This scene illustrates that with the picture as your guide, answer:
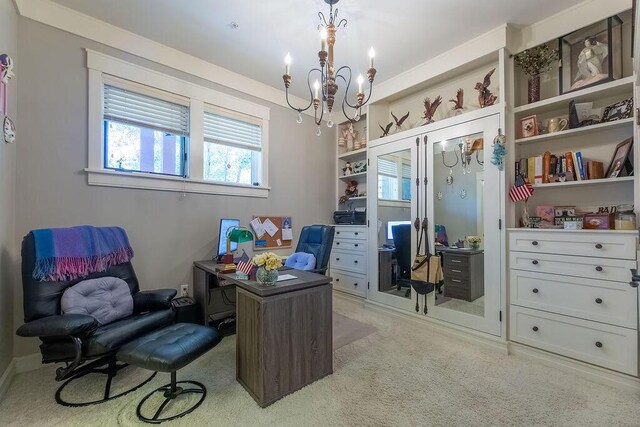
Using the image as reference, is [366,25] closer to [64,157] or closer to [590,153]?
[590,153]

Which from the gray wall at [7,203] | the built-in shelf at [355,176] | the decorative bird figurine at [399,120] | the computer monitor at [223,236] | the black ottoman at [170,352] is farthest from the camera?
the built-in shelf at [355,176]

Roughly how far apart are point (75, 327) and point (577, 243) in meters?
3.40

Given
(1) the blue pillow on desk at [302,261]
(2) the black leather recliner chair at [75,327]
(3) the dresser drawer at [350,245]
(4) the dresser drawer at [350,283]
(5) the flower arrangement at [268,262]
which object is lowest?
(4) the dresser drawer at [350,283]

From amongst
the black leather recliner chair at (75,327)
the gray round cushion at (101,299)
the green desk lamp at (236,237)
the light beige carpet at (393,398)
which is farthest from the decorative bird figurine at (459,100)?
the gray round cushion at (101,299)

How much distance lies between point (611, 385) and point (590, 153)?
1.76 metres

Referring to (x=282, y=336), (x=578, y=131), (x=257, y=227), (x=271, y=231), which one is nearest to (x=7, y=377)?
(x=282, y=336)

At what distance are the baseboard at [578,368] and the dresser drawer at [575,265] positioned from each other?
65 cm

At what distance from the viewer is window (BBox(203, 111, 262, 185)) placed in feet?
10.3

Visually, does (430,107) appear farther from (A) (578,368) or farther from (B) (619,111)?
(A) (578,368)

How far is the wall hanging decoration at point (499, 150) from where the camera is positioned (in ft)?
8.02

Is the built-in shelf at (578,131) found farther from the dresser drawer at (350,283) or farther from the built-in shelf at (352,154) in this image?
the dresser drawer at (350,283)

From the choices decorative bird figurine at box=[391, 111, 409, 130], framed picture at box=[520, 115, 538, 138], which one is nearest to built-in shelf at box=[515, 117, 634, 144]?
framed picture at box=[520, 115, 538, 138]

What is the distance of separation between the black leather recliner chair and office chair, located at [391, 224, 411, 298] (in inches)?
93.8

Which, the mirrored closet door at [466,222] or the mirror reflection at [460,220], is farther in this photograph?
the mirror reflection at [460,220]
